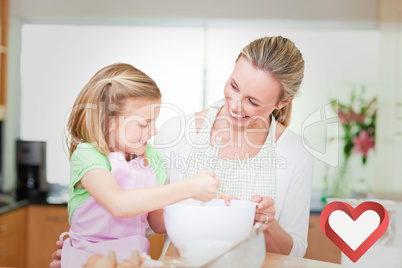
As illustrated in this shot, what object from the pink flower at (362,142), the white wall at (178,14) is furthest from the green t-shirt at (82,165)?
the pink flower at (362,142)

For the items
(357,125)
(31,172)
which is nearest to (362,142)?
(357,125)

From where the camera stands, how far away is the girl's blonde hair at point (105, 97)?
26.1 inches

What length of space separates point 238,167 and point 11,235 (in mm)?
887

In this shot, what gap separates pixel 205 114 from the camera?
87 centimetres

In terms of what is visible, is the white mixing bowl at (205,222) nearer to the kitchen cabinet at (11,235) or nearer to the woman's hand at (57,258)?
the woman's hand at (57,258)

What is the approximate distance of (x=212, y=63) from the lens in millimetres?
1044

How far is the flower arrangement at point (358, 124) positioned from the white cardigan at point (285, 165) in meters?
0.70

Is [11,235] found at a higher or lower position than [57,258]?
lower

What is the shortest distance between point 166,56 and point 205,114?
14 centimetres

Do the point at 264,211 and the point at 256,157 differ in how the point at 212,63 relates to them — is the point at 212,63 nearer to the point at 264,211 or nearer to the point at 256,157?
the point at 256,157

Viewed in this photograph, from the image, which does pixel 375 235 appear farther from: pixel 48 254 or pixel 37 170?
pixel 37 170

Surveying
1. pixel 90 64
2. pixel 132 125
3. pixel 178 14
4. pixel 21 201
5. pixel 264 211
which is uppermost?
pixel 178 14

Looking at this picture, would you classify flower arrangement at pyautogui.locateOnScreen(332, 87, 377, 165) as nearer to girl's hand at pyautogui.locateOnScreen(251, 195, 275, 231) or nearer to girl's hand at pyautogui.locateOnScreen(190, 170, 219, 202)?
girl's hand at pyautogui.locateOnScreen(251, 195, 275, 231)

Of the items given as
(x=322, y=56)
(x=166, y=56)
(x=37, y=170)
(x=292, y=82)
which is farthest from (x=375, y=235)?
(x=37, y=170)
